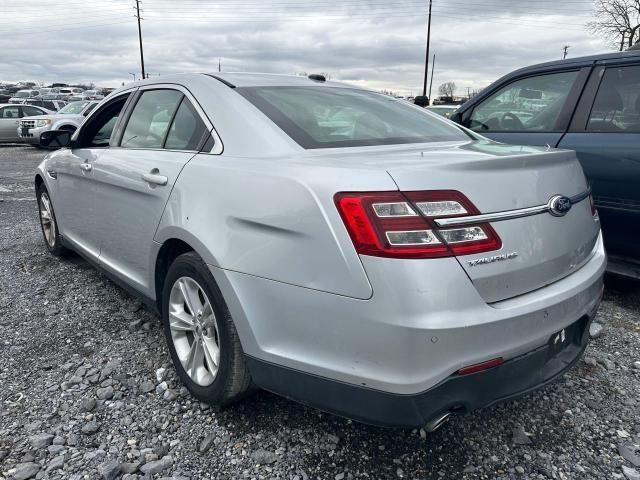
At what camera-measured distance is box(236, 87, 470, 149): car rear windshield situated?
2.26 metres

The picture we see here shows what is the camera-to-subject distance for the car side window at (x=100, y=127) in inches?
139

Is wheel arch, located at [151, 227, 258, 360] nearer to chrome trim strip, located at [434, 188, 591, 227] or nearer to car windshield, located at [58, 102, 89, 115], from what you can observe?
chrome trim strip, located at [434, 188, 591, 227]

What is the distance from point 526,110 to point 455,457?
302 cm

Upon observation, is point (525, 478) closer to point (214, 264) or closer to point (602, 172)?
point (214, 264)

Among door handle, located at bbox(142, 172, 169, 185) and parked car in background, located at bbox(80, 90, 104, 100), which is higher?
door handle, located at bbox(142, 172, 169, 185)

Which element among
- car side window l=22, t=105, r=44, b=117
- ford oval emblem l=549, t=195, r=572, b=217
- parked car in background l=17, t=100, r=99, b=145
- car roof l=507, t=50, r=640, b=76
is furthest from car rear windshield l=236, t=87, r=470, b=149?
car side window l=22, t=105, r=44, b=117

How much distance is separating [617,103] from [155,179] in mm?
3077

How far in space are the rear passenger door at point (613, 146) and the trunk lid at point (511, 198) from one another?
1428 millimetres

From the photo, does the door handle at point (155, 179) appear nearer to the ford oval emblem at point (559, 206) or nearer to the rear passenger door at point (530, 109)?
the ford oval emblem at point (559, 206)

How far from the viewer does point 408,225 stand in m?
1.64

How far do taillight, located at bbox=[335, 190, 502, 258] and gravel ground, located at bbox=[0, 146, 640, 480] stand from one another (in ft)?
3.08

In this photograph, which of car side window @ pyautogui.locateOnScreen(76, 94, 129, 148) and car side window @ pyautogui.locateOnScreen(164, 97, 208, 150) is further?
car side window @ pyautogui.locateOnScreen(76, 94, 129, 148)

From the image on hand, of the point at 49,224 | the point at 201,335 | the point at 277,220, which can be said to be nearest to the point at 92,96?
the point at 49,224

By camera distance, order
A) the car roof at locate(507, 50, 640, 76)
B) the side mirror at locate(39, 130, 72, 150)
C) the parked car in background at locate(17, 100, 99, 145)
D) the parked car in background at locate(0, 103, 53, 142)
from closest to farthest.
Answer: the car roof at locate(507, 50, 640, 76)
the side mirror at locate(39, 130, 72, 150)
the parked car in background at locate(17, 100, 99, 145)
the parked car in background at locate(0, 103, 53, 142)
